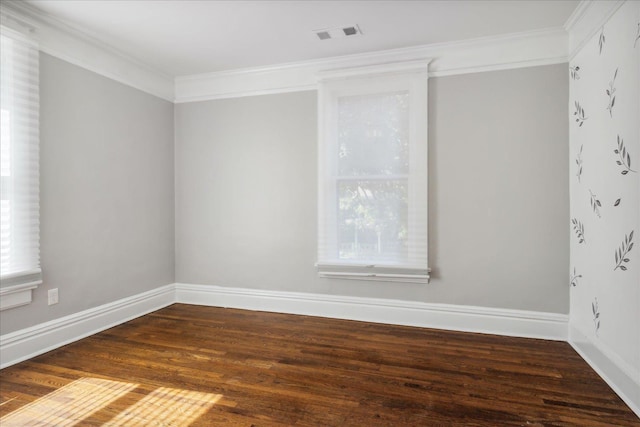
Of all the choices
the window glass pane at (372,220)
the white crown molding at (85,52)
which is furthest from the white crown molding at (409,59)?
the window glass pane at (372,220)

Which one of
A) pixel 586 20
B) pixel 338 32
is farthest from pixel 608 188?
pixel 338 32

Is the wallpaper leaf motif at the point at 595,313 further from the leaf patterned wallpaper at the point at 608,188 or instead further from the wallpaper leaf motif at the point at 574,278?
the wallpaper leaf motif at the point at 574,278

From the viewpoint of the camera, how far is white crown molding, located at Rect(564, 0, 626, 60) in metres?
2.41

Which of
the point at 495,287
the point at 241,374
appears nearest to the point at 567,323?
the point at 495,287

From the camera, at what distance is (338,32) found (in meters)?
3.17

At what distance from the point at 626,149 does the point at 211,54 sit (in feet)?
11.0

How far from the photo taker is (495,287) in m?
3.35

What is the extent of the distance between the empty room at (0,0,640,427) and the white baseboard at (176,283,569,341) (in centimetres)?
2

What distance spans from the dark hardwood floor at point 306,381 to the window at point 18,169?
63 cm

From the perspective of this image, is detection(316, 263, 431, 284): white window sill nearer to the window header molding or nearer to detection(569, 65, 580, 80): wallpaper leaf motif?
the window header molding

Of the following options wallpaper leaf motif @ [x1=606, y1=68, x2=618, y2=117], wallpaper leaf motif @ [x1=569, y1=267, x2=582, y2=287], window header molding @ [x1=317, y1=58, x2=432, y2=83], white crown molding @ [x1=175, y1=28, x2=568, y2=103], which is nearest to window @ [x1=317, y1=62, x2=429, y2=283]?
window header molding @ [x1=317, y1=58, x2=432, y2=83]

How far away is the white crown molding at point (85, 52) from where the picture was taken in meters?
2.76

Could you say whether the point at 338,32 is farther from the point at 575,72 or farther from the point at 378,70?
the point at 575,72

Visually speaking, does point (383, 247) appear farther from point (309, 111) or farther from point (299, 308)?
point (309, 111)
